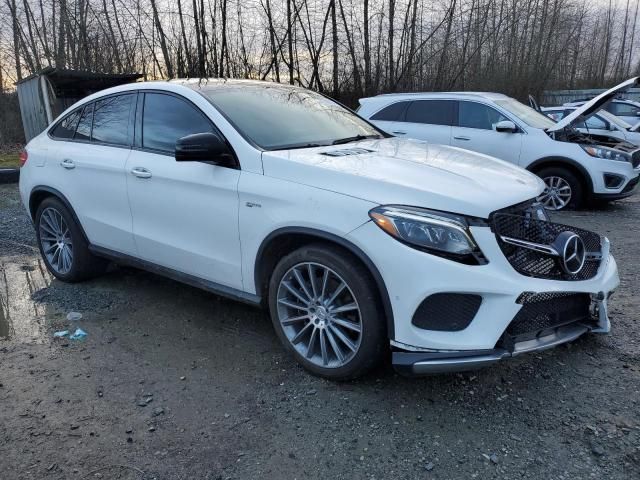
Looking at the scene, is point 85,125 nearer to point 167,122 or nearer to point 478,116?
point 167,122

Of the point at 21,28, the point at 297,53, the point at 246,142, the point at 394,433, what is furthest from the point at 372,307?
the point at 21,28

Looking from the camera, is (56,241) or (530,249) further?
(56,241)

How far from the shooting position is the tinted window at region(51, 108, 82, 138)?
492 cm

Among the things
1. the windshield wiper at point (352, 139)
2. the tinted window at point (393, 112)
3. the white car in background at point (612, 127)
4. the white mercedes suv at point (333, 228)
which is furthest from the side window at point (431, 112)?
the windshield wiper at point (352, 139)

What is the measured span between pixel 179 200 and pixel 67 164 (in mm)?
1594

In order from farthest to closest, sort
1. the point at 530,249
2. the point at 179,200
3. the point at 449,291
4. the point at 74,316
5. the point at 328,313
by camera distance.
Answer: the point at 74,316, the point at 179,200, the point at 328,313, the point at 530,249, the point at 449,291

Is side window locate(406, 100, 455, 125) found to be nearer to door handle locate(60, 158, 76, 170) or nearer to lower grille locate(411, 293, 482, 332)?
door handle locate(60, 158, 76, 170)

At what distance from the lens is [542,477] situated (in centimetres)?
242

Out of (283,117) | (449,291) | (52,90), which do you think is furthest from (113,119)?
(52,90)

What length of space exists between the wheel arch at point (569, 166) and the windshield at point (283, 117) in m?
4.82

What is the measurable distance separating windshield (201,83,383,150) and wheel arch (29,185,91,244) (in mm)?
1787

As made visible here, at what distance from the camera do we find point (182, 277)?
3.93 m

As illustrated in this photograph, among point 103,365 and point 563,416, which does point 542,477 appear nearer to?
point 563,416

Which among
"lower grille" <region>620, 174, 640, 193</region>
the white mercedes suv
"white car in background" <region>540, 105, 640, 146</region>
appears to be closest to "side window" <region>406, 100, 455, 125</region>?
"lower grille" <region>620, 174, 640, 193</region>
